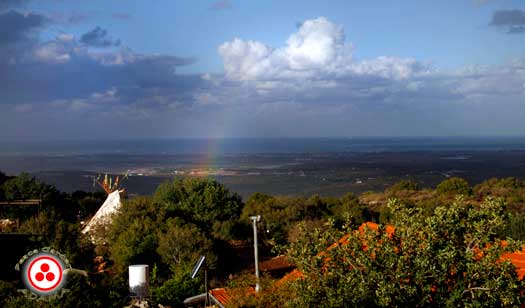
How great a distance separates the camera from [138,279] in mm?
11023

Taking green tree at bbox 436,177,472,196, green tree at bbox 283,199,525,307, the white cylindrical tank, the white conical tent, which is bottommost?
green tree at bbox 436,177,472,196

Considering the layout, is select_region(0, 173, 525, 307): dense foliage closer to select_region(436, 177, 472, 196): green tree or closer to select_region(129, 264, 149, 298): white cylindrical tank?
select_region(129, 264, 149, 298): white cylindrical tank

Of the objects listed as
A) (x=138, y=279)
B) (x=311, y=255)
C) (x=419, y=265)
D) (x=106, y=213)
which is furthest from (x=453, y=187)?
(x=419, y=265)

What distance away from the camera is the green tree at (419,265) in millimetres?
6723

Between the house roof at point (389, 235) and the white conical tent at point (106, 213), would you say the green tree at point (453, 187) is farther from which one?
the house roof at point (389, 235)

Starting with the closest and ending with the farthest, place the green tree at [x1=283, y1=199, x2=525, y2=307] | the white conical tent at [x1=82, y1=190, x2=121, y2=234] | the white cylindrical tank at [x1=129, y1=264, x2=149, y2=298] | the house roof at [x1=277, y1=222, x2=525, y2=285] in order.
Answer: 1. the green tree at [x1=283, y1=199, x2=525, y2=307]
2. the house roof at [x1=277, y1=222, x2=525, y2=285]
3. the white cylindrical tank at [x1=129, y1=264, x2=149, y2=298]
4. the white conical tent at [x1=82, y1=190, x2=121, y2=234]

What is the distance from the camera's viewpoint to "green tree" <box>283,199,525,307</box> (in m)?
6.72

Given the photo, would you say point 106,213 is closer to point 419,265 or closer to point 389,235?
point 389,235

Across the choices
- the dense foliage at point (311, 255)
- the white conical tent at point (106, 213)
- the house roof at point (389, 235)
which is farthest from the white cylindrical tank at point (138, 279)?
the white conical tent at point (106, 213)

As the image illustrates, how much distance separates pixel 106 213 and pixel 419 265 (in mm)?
14169

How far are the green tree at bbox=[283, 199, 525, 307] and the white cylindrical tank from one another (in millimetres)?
4495

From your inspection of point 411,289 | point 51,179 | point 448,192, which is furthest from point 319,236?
point 51,179

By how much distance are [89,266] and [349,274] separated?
711 cm

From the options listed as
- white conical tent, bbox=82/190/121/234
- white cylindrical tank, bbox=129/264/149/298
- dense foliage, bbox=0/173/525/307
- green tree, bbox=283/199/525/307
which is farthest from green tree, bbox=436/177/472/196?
green tree, bbox=283/199/525/307
